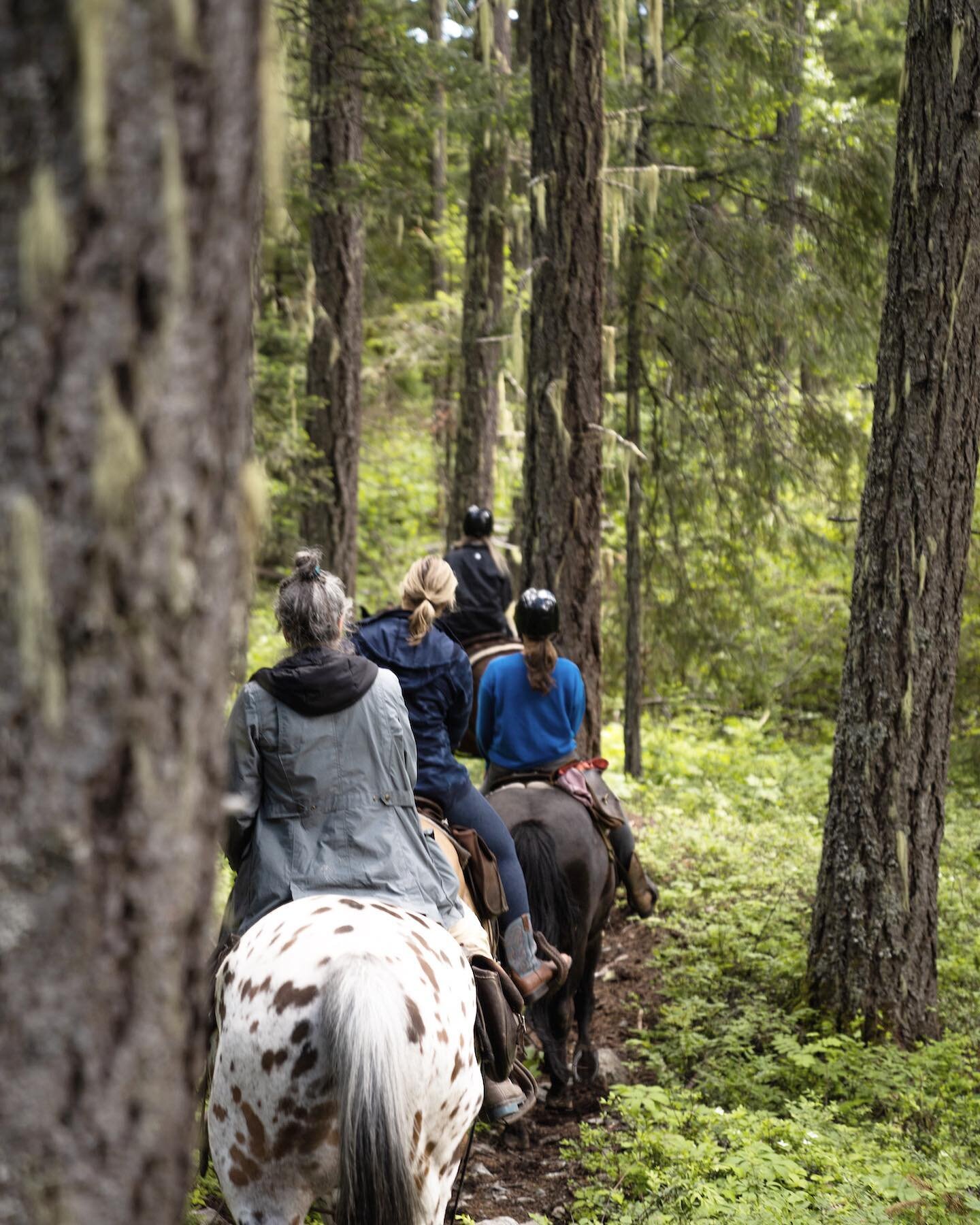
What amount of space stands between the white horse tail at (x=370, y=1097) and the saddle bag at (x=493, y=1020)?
1174 millimetres

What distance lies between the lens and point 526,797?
6176 millimetres

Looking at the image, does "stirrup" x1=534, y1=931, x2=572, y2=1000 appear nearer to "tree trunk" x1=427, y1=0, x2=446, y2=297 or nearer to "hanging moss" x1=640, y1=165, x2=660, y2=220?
"hanging moss" x1=640, y1=165, x2=660, y2=220

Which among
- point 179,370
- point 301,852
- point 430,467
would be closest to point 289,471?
point 301,852

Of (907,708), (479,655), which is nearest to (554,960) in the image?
(907,708)

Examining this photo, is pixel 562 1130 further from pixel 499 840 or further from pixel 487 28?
pixel 487 28

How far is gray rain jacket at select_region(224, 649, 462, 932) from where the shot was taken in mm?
3699

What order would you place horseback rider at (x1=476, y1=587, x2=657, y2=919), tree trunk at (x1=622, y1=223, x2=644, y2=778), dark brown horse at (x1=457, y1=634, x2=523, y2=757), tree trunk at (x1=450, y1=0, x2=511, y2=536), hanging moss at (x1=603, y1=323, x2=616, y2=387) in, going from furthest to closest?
tree trunk at (x1=450, y1=0, x2=511, y2=536) → tree trunk at (x1=622, y1=223, x2=644, y2=778) → hanging moss at (x1=603, y1=323, x2=616, y2=387) → dark brown horse at (x1=457, y1=634, x2=523, y2=757) → horseback rider at (x1=476, y1=587, x2=657, y2=919)

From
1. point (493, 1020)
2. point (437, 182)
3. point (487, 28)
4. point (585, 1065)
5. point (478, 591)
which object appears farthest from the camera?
point (437, 182)

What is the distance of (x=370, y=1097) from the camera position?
2.89m

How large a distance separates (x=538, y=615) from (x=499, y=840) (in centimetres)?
135

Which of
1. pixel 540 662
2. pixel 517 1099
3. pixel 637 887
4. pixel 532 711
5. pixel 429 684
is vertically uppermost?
pixel 429 684

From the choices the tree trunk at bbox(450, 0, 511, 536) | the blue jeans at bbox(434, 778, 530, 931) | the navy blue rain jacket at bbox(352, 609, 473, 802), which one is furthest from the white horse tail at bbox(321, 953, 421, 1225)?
the tree trunk at bbox(450, 0, 511, 536)

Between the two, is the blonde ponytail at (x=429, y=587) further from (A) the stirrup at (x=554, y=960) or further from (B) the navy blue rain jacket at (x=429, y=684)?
(A) the stirrup at (x=554, y=960)

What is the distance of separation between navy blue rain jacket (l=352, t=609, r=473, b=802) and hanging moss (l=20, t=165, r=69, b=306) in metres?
3.65
